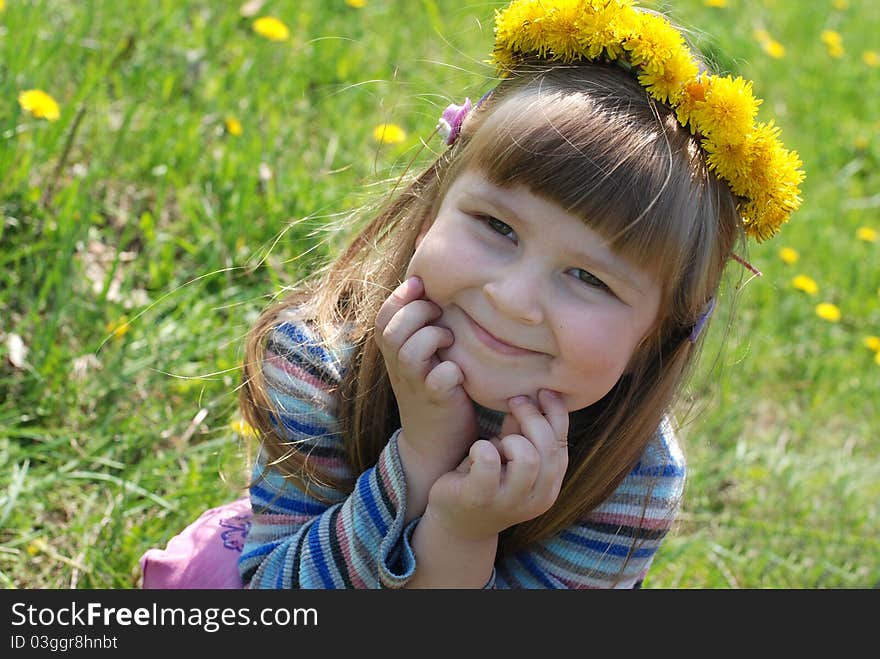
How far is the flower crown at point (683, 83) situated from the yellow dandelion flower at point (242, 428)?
766mm

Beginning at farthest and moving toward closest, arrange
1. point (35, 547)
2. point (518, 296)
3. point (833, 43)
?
point (833, 43) < point (35, 547) < point (518, 296)

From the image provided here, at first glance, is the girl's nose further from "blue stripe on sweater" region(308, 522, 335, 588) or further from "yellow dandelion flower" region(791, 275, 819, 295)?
"yellow dandelion flower" region(791, 275, 819, 295)

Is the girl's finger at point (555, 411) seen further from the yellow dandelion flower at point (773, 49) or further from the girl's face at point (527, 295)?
the yellow dandelion flower at point (773, 49)

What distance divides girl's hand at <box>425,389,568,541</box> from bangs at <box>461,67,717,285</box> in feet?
0.77

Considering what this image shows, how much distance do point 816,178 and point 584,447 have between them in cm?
232

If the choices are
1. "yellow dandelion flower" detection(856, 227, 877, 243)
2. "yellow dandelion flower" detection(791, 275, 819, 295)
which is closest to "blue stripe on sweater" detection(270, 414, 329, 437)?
"yellow dandelion flower" detection(791, 275, 819, 295)

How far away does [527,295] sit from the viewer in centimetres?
135

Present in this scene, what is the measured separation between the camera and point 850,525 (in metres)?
2.43

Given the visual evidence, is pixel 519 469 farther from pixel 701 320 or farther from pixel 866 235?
pixel 866 235

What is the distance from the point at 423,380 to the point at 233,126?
1310 millimetres

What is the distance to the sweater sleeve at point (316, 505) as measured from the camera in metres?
1.54

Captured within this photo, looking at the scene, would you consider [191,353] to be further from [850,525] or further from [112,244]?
[850,525]

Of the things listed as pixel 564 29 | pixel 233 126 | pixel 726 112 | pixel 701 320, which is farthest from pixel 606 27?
pixel 233 126

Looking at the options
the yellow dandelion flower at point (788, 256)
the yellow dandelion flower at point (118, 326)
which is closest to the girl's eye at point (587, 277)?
the yellow dandelion flower at point (118, 326)
